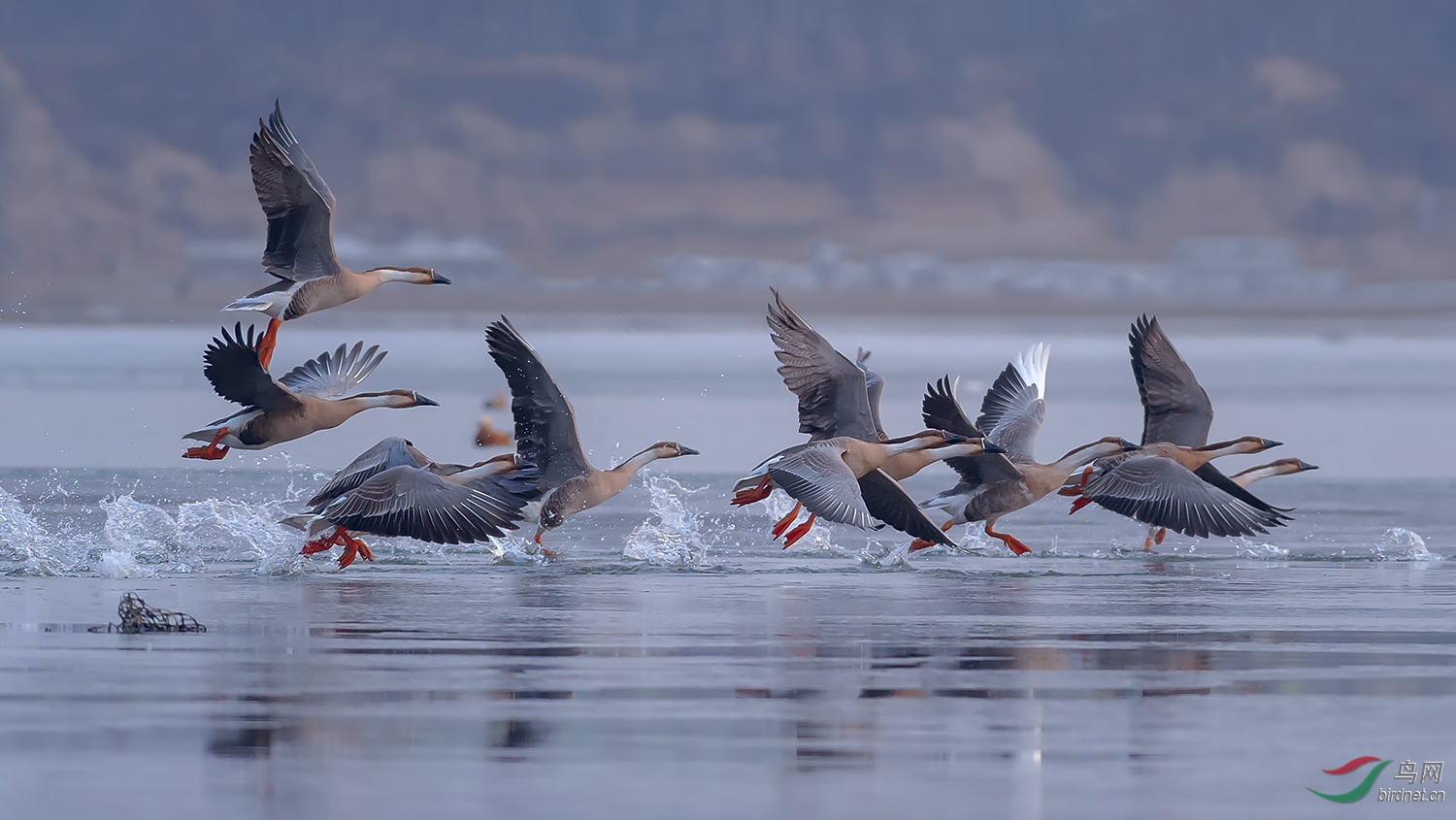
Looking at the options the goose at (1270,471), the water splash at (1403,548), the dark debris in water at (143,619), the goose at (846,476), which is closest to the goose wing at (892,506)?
the goose at (846,476)

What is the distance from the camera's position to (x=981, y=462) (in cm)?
1592

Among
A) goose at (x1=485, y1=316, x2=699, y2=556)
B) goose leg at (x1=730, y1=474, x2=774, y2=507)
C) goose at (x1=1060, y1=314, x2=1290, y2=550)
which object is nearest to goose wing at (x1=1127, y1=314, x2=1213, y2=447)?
goose at (x1=1060, y1=314, x2=1290, y2=550)

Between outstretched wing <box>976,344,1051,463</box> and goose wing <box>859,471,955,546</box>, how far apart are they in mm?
2746

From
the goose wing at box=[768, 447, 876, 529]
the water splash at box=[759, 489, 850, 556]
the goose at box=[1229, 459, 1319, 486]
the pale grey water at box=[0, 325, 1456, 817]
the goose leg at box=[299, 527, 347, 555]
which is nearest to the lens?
the pale grey water at box=[0, 325, 1456, 817]

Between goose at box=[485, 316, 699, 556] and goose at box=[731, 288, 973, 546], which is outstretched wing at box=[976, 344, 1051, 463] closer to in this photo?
goose at box=[731, 288, 973, 546]

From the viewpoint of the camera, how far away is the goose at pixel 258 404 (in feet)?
47.8

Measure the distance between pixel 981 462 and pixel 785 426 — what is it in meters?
16.9

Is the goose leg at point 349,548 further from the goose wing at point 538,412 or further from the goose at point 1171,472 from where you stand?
the goose at point 1171,472

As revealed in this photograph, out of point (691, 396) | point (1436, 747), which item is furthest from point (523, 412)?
point (691, 396)

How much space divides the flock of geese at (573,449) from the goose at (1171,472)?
2cm

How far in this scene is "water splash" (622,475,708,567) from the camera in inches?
628

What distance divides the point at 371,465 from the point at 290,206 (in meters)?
2.36

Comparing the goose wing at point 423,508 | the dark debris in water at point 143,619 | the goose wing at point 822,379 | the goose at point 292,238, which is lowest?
the dark debris in water at point 143,619

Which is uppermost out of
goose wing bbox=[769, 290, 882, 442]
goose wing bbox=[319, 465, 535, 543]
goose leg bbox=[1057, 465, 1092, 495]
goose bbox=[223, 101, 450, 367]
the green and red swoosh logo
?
goose bbox=[223, 101, 450, 367]
